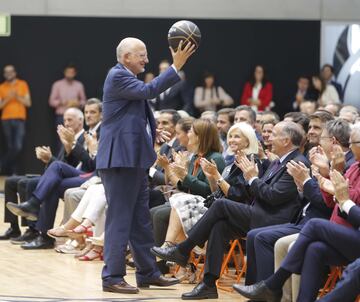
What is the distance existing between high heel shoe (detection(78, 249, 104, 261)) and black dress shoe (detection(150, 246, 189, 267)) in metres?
1.86

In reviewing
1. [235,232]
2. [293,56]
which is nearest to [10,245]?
[235,232]

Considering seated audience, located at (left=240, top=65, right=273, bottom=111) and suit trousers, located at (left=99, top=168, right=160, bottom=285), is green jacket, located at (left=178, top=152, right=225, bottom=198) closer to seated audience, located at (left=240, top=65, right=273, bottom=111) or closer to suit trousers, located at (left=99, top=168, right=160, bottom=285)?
suit trousers, located at (left=99, top=168, right=160, bottom=285)

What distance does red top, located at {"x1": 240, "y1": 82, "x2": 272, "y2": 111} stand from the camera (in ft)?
61.7

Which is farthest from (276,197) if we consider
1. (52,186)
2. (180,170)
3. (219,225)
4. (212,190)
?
(52,186)

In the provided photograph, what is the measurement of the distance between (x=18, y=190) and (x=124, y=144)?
3896mm

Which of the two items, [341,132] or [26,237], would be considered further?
[26,237]

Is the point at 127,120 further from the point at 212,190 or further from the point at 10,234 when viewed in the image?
the point at 10,234

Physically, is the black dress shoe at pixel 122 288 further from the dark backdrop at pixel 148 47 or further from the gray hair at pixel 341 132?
the dark backdrop at pixel 148 47

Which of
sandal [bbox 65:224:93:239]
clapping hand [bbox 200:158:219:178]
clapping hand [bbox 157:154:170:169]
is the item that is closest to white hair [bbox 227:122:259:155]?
clapping hand [bbox 200:158:219:178]

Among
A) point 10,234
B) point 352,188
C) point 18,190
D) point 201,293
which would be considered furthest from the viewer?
point 18,190

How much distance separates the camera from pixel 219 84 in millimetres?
19297

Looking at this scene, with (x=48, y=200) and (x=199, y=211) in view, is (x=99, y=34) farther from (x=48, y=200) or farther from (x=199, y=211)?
(x=199, y=211)

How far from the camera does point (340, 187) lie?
657 centimetres

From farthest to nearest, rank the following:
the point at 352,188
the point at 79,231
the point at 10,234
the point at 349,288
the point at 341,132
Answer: the point at 10,234 < the point at 79,231 < the point at 341,132 < the point at 352,188 < the point at 349,288
